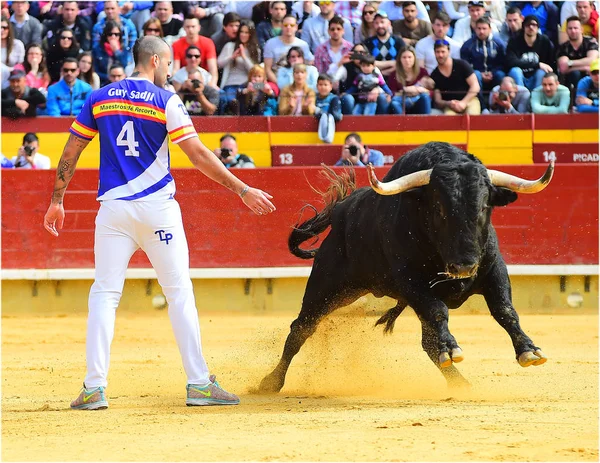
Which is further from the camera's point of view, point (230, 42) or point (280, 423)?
point (230, 42)

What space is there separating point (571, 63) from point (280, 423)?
793 cm

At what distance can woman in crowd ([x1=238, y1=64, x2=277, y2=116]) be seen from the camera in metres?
11.2

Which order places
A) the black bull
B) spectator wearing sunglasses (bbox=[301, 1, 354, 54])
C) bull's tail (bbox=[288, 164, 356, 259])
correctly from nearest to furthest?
1. the black bull
2. bull's tail (bbox=[288, 164, 356, 259])
3. spectator wearing sunglasses (bbox=[301, 1, 354, 54])

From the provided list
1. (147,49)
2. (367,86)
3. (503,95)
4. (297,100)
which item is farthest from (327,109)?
(147,49)

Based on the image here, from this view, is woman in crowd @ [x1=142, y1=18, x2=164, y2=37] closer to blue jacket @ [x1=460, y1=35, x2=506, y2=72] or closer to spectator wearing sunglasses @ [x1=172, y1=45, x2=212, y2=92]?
spectator wearing sunglasses @ [x1=172, y1=45, x2=212, y2=92]

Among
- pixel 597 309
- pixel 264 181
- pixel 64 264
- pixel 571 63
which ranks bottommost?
pixel 597 309

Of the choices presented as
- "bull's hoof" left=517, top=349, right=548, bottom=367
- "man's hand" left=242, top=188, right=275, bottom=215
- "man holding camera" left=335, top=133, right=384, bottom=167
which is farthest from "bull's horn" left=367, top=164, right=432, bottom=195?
"man holding camera" left=335, top=133, right=384, bottom=167

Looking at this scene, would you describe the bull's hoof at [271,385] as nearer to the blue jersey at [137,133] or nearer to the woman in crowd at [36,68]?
the blue jersey at [137,133]

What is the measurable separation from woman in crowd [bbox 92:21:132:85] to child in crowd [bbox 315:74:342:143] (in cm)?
211

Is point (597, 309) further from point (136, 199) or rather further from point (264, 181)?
point (136, 199)

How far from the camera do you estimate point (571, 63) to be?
11.5 m

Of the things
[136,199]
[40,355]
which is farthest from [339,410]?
[40,355]

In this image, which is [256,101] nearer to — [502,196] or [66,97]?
[66,97]

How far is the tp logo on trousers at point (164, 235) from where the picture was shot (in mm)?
4984
